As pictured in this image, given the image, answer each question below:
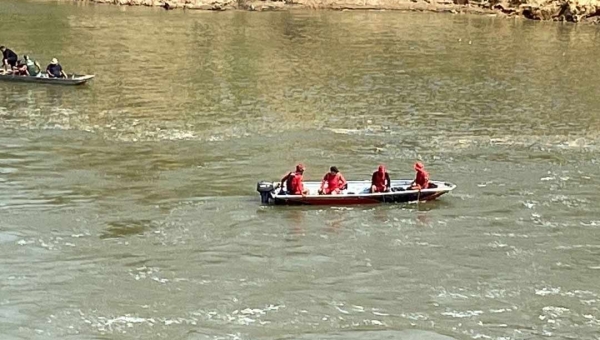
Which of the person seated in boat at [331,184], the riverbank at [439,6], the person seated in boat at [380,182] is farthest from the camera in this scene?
the riverbank at [439,6]

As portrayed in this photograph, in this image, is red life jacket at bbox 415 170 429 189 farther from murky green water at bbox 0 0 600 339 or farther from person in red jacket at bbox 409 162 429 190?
murky green water at bbox 0 0 600 339

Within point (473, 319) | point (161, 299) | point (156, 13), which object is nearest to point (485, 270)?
point (473, 319)

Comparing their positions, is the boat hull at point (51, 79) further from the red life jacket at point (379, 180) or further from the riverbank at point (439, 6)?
the riverbank at point (439, 6)

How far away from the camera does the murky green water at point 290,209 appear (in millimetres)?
17656

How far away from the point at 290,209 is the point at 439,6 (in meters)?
61.7

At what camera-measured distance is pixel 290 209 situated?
23688mm

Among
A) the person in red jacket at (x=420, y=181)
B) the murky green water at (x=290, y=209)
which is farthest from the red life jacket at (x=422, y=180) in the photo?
the murky green water at (x=290, y=209)

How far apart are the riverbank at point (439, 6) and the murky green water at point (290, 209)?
98.2ft

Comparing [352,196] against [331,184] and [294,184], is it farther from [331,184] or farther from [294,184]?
[294,184]

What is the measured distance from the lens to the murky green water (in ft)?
57.9

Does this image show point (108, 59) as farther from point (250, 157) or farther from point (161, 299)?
point (161, 299)

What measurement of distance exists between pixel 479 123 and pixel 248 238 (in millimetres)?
15849

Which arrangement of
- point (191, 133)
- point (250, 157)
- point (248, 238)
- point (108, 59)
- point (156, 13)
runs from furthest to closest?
point (156, 13)
point (108, 59)
point (191, 133)
point (250, 157)
point (248, 238)

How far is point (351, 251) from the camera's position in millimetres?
20859
